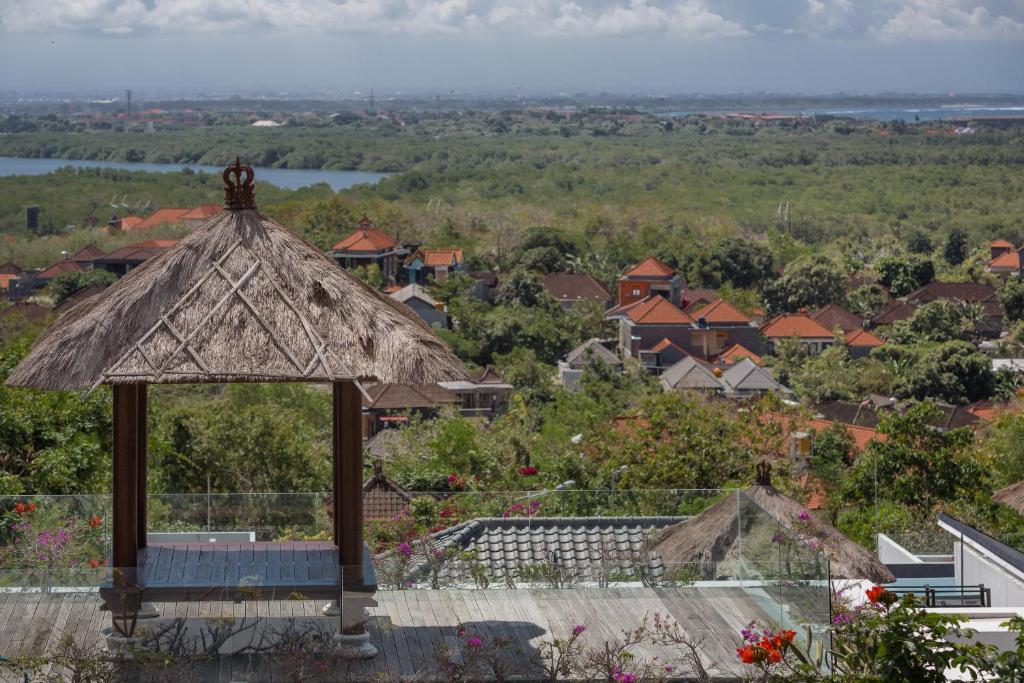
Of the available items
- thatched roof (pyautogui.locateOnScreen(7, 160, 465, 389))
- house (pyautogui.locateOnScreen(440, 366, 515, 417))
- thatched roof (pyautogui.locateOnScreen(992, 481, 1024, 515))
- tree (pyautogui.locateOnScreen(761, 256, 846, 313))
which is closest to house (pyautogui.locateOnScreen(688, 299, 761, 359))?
tree (pyautogui.locateOnScreen(761, 256, 846, 313))

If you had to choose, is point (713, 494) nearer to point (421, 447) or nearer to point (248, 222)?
point (248, 222)

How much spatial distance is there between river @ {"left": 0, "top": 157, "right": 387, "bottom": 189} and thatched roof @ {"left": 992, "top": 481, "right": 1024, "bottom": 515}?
250 feet

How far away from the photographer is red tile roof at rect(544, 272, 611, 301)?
134 feet

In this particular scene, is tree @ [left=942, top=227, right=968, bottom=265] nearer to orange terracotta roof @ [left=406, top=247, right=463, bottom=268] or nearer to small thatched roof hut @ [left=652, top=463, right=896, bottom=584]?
orange terracotta roof @ [left=406, top=247, right=463, bottom=268]

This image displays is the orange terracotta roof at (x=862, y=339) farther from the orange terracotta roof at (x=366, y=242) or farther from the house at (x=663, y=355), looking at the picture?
the orange terracotta roof at (x=366, y=242)

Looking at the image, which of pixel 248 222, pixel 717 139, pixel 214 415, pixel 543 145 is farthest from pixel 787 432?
pixel 717 139

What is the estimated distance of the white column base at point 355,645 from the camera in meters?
5.08

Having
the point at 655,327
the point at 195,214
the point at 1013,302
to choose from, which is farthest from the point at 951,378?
the point at 195,214

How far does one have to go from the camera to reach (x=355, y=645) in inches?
202

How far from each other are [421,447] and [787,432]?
4628 mm

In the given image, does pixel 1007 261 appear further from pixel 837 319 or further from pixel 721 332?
pixel 721 332

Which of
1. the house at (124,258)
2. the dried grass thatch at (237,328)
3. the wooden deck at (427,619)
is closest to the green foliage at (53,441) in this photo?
the wooden deck at (427,619)

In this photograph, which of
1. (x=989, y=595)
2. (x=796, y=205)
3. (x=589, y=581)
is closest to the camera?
(x=589, y=581)

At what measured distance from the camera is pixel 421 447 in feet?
54.2
